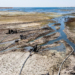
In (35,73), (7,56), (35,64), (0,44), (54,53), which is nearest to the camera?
(35,73)

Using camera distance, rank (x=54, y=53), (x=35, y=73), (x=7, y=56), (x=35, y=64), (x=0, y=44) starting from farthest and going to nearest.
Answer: (x=0, y=44) → (x=54, y=53) → (x=7, y=56) → (x=35, y=64) → (x=35, y=73)

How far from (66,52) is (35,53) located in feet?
16.0

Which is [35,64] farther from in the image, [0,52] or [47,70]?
[0,52]

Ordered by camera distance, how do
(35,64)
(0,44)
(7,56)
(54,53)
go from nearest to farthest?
(35,64) → (7,56) → (54,53) → (0,44)

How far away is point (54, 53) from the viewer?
44.1 ft

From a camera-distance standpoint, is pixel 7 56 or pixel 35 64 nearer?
pixel 35 64

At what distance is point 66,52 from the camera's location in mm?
13891

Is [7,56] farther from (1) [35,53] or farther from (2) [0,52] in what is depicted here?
(1) [35,53]

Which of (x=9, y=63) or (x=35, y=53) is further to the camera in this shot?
(x=35, y=53)

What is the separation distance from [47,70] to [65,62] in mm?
2915

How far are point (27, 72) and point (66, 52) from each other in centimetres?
719

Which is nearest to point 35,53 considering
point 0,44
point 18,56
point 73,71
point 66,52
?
point 18,56

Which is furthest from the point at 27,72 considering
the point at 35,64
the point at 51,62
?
the point at 51,62

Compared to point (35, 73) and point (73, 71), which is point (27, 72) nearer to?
point (35, 73)
